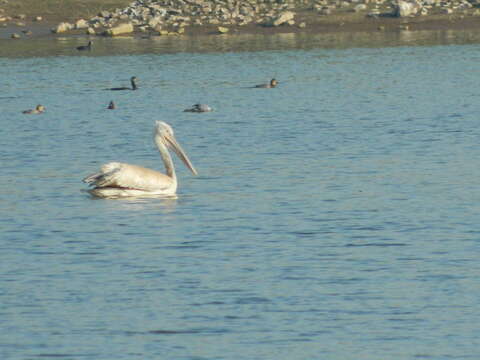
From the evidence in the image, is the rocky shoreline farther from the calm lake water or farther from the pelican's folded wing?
the pelican's folded wing

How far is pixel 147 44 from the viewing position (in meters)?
68.2

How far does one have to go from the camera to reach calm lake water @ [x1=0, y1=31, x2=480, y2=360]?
14.0 metres

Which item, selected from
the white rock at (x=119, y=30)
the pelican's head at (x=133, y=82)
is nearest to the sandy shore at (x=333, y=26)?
the white rock at (x=119, y=30)

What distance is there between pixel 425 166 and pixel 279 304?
1148 cm

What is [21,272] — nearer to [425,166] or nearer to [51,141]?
[425,166]

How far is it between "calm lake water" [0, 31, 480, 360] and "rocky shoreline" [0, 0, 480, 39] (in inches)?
1197

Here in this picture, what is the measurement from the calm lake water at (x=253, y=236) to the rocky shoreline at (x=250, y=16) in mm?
30412

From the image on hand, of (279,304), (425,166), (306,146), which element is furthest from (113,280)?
(306,146)

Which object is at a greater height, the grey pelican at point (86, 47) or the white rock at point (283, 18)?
the white rock at point (283, 18)

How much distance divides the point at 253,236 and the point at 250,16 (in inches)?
2160

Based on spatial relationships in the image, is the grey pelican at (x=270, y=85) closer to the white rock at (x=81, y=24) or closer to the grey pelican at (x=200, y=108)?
the grey pelican at (x=200, y=108)

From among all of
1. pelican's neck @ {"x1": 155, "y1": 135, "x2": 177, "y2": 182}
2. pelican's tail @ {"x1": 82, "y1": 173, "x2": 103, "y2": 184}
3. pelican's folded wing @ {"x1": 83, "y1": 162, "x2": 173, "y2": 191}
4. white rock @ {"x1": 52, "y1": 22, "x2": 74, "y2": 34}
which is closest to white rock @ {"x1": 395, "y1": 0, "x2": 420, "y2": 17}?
white rock @ {"x1": 52, "y1": 22, "x2": 74, "y2": 34}

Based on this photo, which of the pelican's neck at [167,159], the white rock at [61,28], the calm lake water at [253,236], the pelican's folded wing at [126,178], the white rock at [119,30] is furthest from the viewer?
the white rock at [119,30]

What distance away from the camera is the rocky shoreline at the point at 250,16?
71.3 m
